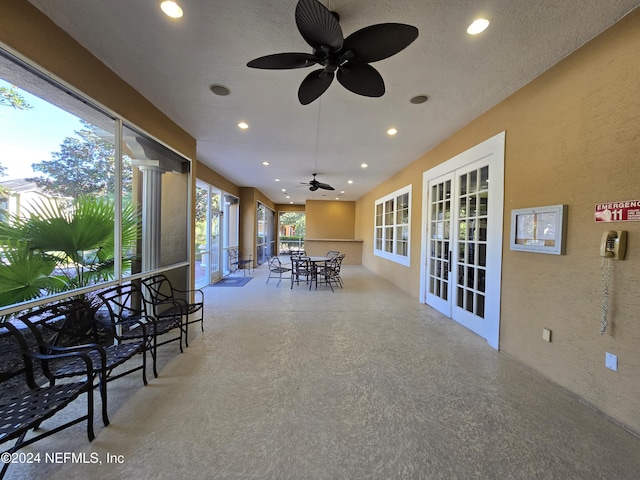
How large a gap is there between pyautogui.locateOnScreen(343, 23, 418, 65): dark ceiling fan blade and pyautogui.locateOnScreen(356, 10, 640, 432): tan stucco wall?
65.6 inches

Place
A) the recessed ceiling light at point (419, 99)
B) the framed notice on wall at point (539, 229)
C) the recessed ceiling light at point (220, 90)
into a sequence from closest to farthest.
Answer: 1. the framed notice on wall at point (539, 229)
2. the recessed ceiling light at point (220, 90)
3. the recessed ceiling light at point (419, 99)

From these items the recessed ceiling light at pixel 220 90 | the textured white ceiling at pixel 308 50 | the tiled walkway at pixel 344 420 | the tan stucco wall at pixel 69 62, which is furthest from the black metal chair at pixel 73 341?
the recessed ceiling light at pixel 220 90

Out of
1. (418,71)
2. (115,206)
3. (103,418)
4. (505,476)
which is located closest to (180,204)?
(115,206)

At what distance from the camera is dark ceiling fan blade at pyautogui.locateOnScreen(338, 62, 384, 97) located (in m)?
1.79

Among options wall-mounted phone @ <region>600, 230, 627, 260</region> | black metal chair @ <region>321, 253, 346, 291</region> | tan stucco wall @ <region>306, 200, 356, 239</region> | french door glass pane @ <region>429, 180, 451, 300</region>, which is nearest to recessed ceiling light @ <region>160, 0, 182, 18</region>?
wall-mounted phone @ <region>600, 230, 627, 260</region>

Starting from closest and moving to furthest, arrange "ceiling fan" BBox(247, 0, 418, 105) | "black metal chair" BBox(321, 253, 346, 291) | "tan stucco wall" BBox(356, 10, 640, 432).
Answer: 1. "ceiling fan" BBox(247, 0, 418, 105)
2. "tan stucco wall" BBox(356, 10, 640, 432)
3. "black metal chair" BBox(321, 253, 346, 291)

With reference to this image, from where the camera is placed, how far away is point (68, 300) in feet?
6.81

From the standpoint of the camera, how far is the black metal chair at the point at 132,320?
7.57ft

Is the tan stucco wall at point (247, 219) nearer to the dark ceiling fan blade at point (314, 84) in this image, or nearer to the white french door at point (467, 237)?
the white french door at point (467, 237)

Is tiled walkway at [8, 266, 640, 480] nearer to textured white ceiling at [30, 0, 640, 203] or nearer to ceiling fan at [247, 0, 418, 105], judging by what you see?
ceiling fan at [247, 0, 418, 105]

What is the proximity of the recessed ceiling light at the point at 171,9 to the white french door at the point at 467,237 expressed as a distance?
130 inches

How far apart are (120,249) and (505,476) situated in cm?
355

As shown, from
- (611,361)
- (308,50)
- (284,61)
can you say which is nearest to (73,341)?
(284,61)

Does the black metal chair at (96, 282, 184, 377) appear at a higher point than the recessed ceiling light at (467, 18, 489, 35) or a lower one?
lower
